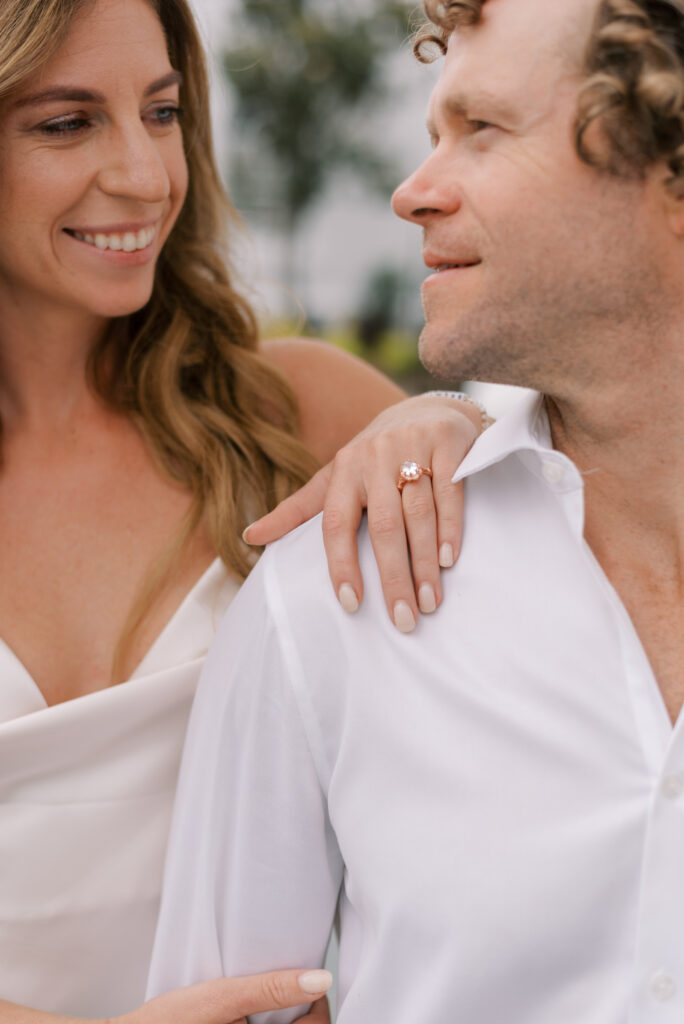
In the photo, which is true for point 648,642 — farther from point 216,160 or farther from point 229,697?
point 216,160

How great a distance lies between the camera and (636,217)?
4.50 ft

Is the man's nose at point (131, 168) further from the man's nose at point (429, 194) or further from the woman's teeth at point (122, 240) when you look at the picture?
the man's nose at point (429, 194)

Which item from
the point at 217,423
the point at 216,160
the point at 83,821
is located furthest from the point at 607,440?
the point at 216,160

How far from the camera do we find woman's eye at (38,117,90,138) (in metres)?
1.81

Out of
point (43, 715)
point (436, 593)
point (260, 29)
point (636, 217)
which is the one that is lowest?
point (43, 715)

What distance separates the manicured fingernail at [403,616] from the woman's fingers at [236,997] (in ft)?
1.61

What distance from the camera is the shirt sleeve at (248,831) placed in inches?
59.4

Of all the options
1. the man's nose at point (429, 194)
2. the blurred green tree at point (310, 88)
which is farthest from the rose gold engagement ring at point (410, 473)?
the blurred green tree at point (310, 88)

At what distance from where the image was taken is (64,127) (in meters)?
1.83

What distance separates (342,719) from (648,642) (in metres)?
0.39

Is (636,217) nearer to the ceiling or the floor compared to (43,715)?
nearer to the ceiling

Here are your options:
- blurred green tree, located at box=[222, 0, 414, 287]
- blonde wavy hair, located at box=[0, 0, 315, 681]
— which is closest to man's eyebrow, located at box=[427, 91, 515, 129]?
blonde wavy hair, located at box=[0, 0, 315, 681]

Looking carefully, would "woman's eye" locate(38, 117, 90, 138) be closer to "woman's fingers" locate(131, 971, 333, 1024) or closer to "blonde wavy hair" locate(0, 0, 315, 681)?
"blonde wavy hair" locate(0, 0, 315, 681)

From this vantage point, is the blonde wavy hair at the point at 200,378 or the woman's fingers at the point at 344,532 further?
the blonde wavy hair at the point at 200,378
